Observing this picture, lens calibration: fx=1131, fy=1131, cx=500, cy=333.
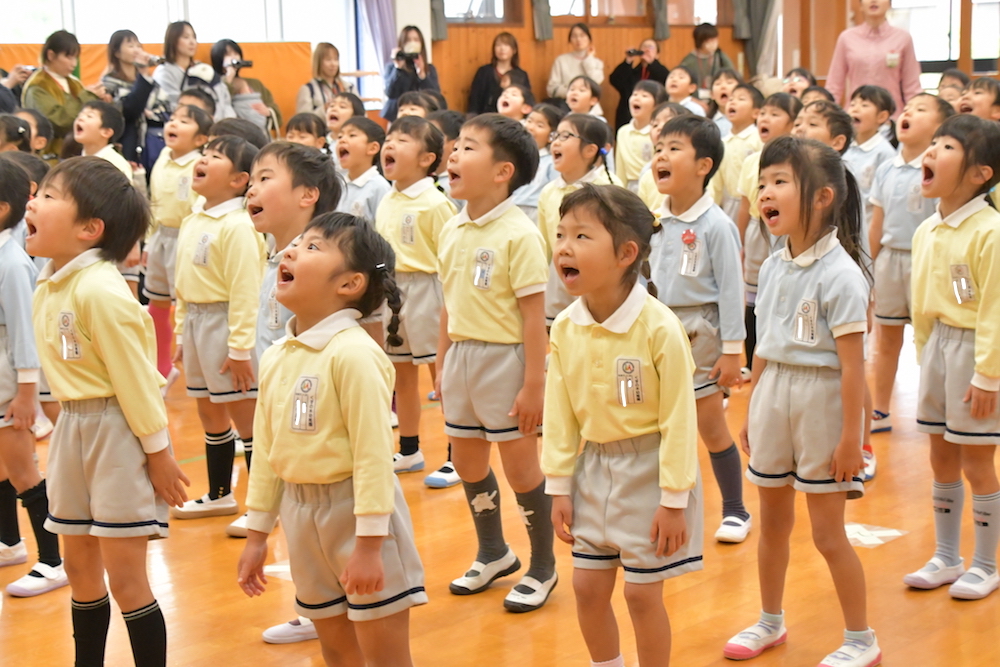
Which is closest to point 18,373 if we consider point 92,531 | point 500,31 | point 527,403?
point 92,531

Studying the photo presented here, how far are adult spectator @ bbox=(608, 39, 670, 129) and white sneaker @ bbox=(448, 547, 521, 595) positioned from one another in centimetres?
952

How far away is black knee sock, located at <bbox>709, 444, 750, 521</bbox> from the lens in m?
3.61

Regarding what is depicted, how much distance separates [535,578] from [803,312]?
1.08 meters

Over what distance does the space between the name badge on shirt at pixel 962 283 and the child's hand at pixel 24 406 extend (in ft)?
8.29

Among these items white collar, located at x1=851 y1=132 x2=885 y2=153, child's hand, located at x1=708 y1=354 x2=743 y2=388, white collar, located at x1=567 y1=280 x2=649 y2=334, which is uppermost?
white collar, located at x1=851 y1=132 x2=885 y2=153

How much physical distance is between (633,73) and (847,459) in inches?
404

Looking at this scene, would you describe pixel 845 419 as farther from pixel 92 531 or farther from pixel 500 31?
pixel 500 31

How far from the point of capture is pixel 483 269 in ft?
10.3

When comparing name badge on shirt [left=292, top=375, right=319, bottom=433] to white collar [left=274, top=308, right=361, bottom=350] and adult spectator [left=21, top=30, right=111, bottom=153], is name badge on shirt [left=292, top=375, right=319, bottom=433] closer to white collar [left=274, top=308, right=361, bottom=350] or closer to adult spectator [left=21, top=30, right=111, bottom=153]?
white collar [left=274, top=308, right=361, bottom=350]

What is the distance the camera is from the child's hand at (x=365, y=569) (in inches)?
84.1

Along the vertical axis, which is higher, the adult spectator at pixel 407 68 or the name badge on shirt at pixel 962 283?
the adult spectator at pixel 407 68

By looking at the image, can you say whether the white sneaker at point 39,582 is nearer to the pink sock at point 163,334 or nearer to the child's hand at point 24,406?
the child's hand at point 24,406

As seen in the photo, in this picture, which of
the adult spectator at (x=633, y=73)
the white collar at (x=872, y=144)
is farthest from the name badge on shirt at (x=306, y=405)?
the adult spectator at (x=633, y=73)

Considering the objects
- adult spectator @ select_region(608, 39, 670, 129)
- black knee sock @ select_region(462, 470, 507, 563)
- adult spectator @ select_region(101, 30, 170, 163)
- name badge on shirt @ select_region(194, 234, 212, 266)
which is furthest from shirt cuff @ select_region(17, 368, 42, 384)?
Result: adult spectator @ select_region(608, 39, 670, 129)
